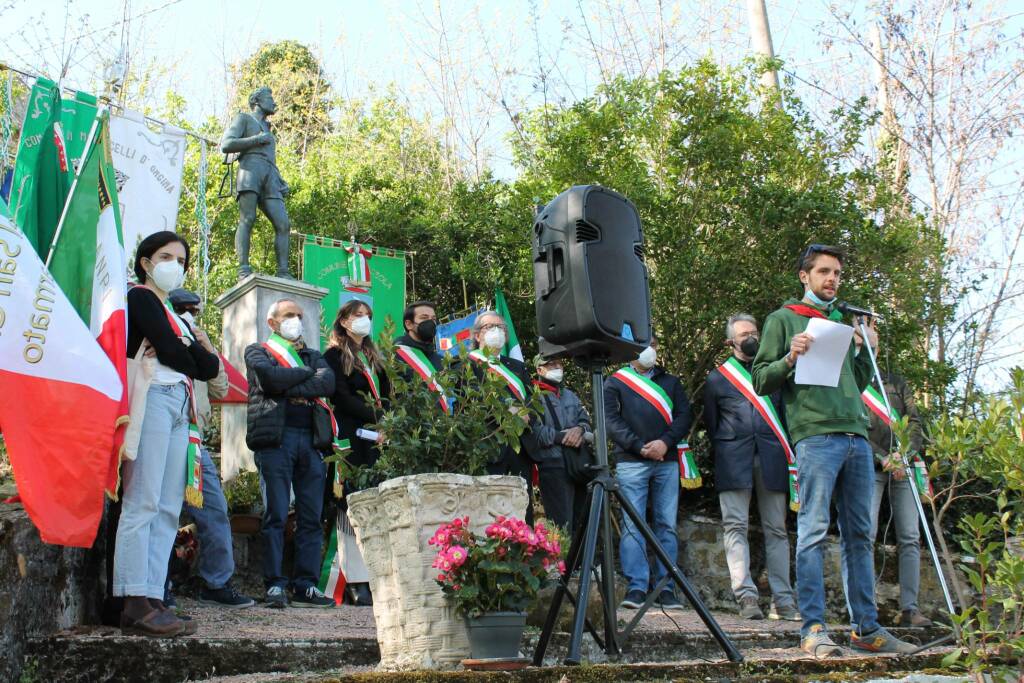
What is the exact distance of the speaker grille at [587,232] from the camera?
4750mm

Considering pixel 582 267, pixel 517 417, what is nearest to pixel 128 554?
pixel 517 417

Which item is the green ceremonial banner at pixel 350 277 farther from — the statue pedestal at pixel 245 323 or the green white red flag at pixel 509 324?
the green white red flag at pixel 509 324

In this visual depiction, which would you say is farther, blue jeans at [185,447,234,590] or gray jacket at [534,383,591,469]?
gray jacket at [534,383,591,469]

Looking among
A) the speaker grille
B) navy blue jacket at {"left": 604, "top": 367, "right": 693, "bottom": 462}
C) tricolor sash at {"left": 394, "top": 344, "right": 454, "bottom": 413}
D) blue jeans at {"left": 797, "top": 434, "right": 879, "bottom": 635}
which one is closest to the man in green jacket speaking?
blue jeans at {"left": 797, "top": 434, "right": 879, "bottom": 635}

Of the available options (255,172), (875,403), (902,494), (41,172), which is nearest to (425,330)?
(41,172)

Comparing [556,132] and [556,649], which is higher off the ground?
[556,132]

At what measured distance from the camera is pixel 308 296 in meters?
11.2

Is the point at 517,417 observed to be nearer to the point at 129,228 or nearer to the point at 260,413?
the point at 260,413

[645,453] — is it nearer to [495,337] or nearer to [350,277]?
[495,337]

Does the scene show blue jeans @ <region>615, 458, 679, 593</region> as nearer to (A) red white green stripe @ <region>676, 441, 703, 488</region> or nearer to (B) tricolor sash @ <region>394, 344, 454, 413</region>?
(A) red white green stripe @ <region>676, 441, 703, 488</region>

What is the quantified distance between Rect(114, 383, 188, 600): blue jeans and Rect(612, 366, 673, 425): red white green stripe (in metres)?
3.75

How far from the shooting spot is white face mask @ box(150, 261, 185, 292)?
5.68 metres

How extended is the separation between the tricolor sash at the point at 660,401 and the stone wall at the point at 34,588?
4.16 metres

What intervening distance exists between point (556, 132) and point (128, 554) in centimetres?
780
